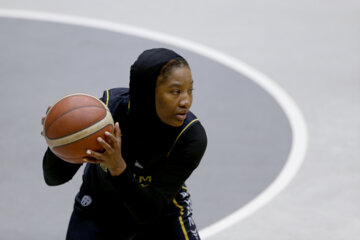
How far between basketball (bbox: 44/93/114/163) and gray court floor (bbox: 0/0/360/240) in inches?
93.5

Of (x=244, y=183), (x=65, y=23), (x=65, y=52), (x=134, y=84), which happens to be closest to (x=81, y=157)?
(x=134, y=84)

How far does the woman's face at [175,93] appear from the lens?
3.37 meters

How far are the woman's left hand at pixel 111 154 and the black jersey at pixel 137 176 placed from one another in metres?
0.12

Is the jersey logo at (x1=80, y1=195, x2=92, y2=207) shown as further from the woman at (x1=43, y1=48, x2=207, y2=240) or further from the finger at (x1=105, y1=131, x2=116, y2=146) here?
the finger at (x1=105, y1=131, x2=116, y2=146)

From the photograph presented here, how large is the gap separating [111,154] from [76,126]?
1.00 ft

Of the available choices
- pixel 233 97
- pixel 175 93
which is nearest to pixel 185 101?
pixel 175 93

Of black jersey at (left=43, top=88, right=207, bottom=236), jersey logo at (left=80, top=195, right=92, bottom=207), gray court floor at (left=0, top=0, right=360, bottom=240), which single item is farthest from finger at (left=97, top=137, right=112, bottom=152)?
gray court floor at (left=0, top=0, right=360, bottom=240)

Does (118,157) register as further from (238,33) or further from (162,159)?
(238,33)

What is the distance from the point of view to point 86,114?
11.2 ft

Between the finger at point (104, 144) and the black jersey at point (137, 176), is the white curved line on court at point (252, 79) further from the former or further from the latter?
the finger at point (104, 144)

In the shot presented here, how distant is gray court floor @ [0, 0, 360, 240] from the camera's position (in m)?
6.13

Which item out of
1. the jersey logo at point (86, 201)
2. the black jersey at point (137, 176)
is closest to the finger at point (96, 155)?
the black jersey at point (137, 176)

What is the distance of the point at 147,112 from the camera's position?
3.54 metres

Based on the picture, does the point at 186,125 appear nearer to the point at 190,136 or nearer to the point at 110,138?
the point at 190,136
